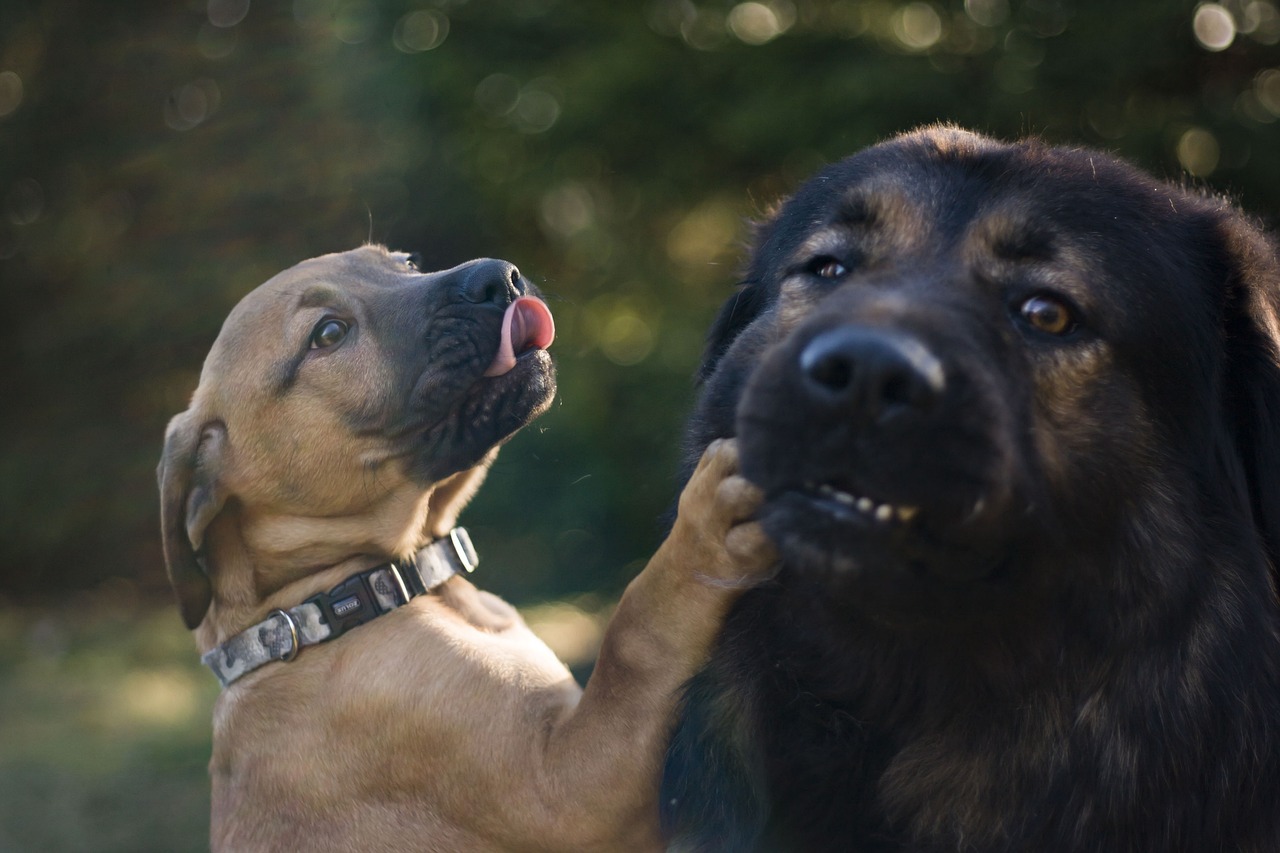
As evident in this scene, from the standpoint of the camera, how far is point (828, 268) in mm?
2670

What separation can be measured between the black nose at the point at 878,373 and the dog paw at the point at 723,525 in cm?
42

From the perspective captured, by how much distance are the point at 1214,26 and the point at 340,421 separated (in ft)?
17.0

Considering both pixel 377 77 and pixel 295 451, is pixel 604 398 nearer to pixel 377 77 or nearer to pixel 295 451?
pixel 377 77

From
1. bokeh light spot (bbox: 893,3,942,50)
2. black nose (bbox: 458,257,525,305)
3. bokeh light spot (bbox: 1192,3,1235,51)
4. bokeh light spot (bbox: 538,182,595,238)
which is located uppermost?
bokeh light spot (bbox: 538,182,595,238)

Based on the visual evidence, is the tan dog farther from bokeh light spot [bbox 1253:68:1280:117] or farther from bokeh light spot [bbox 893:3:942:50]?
bokeh light spot [bbox 1253:68:1280:117]

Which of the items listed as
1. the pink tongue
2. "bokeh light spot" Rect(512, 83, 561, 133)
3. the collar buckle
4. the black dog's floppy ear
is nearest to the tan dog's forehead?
the pink tongue

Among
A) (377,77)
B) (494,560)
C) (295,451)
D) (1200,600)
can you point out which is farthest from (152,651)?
(1200,600)

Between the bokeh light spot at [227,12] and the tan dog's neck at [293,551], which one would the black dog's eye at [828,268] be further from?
the bokeh light spot at [227,12]

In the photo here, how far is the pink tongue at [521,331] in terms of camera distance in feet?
11.3

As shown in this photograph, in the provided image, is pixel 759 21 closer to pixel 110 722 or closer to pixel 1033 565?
pixel 110 722

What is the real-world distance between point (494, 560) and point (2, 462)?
428cm

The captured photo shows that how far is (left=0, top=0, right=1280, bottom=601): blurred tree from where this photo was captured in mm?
6559

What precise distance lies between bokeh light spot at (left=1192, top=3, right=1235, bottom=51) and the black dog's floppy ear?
4.39 meters

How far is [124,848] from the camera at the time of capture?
17.7ft
